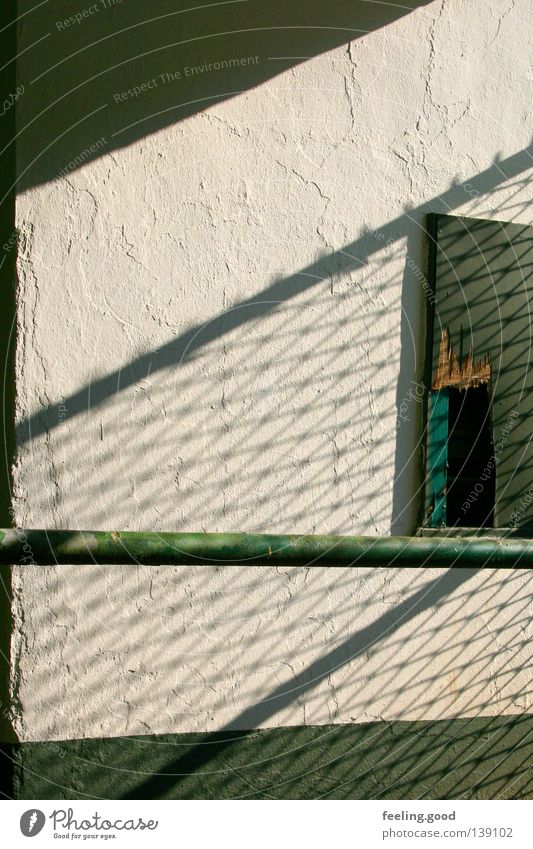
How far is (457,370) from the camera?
9.59 ft

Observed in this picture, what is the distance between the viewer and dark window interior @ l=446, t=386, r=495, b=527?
294 centimetres

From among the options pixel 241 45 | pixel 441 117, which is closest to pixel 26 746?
pixel 241 45

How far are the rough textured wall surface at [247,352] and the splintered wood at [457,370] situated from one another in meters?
0.07

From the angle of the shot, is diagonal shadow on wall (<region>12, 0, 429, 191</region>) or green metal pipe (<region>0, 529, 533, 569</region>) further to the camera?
diagonal shadow on wall (<region>12, 0, 429, 191</region>)

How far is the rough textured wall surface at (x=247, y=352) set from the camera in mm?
2441

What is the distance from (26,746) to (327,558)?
1.69 meters

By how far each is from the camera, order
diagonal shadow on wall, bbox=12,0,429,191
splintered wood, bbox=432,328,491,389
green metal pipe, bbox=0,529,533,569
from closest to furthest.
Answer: green metal pipe, bbox=0,529,533,569, diagonal shadow on wall, bbox=12,0,429,191, splintered wood, bbox=432,328,491,389

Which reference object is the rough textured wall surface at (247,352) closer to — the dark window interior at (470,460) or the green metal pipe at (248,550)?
the dark window interior at (470,460)

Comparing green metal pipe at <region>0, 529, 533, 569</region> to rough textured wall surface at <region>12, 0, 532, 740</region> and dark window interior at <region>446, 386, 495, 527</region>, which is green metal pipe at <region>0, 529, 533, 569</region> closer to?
rough textured wall surface at <region>12, 0, 532, 740</region>

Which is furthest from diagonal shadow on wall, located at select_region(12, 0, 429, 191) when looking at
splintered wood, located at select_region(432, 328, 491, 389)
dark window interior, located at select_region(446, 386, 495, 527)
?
dark window interior, located at select_region(446, 386, 495, 527)

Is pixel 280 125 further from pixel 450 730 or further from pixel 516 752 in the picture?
pixel 516 752

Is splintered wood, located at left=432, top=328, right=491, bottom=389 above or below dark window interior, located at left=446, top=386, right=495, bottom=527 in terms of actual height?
above

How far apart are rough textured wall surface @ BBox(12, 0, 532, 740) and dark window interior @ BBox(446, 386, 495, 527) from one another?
Result: 141mm

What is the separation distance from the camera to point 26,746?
2.38 m
